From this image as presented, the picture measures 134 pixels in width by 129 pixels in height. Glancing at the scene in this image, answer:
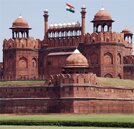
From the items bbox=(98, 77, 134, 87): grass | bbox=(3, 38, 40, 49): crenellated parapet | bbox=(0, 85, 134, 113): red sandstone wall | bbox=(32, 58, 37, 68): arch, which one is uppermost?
bbox=(3, 38, 40, 49): crenellated parapet

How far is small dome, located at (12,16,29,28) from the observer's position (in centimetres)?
8900

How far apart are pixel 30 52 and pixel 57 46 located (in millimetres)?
3560

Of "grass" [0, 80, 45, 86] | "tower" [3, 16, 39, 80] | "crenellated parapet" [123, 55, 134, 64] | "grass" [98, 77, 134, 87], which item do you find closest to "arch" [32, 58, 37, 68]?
"tower" [3, 16, 39, 80]

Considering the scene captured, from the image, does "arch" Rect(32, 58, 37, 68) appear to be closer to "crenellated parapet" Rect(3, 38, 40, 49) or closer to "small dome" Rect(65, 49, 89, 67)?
"crenellated parapet" Rect(3, 38, 40, 49)

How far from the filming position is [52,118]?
6216 cm

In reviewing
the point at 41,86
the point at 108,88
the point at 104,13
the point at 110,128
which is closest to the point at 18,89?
the point at 41,86

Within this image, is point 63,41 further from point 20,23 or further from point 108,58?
point 108,58

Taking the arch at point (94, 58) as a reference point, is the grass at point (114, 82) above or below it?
below

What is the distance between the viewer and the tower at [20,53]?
88.9 meters

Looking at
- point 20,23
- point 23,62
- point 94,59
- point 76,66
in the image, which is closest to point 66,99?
point 76,66

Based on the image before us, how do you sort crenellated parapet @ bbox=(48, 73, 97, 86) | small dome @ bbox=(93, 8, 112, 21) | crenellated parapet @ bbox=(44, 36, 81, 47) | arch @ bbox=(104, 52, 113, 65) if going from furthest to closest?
1. crenellated parapet @ bbox=(44, 36, 81, 47)
2. small dome @ bbox=(93, 8, 112, 21)
3. arch @ bbox=(104, 52, 113, 65)
4. crenellated parapet @ bbox=(48, 73, 97, 86)

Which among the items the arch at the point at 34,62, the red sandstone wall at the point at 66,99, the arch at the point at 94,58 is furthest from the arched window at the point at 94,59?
the arch at the point at 34,62

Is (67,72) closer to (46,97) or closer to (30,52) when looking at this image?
(46,97)

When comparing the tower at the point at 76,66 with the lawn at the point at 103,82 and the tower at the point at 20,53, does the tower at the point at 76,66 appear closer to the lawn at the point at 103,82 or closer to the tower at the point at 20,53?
the lawn at the point at 103,82
